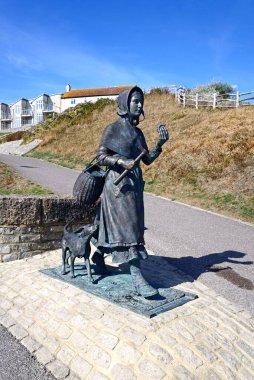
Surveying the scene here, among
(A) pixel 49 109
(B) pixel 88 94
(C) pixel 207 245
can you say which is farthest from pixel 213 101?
(A) pixel 49 109

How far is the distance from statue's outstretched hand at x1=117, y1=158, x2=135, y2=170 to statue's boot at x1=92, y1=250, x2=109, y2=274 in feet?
4.73

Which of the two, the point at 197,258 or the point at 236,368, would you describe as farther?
the point at 197,258

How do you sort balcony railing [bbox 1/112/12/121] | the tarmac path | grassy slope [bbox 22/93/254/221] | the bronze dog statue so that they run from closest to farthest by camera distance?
the bronze dog statue → the tarmac path → grassy slope [bbox 22/93/254/221] → balcony railing [bbox 1/112/12/121]

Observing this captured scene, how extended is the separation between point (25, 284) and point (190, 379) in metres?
2.66

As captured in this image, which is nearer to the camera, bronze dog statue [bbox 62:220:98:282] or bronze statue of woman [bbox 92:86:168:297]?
bronze statue of woman [bbox 92:86:168:297]

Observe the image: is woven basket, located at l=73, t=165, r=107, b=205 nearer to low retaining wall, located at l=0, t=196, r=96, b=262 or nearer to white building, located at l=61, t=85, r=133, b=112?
low retaining wall, located at l=0, t=196, r=96, b=262

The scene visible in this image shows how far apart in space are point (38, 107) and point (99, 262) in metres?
65.4

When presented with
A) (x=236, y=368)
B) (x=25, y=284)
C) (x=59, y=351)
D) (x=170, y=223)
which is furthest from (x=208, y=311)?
(x=170, y=223)

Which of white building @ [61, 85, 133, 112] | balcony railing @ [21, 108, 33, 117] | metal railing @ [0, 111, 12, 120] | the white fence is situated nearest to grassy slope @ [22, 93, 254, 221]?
the white fence

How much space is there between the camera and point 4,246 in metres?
6.15

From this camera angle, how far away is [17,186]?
11.9 meters

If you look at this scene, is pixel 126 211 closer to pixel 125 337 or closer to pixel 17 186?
pixel 125 337

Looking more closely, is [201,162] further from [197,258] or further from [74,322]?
[74,322]

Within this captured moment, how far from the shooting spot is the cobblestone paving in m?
3.26
